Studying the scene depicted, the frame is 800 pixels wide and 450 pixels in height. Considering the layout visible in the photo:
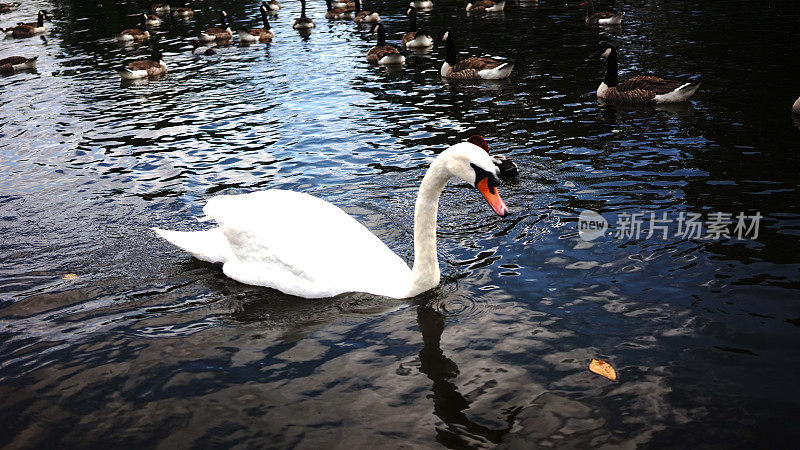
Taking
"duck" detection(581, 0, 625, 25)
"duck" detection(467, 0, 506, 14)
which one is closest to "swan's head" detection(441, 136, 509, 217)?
"duck" detection(581, 0, 625, 25)

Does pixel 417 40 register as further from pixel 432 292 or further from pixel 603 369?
pixel 603 369

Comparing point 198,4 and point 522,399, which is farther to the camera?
point 198,4

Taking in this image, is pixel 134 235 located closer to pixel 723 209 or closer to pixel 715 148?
pixel 723 209

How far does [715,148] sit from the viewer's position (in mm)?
11695

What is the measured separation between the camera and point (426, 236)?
7199 millimetres

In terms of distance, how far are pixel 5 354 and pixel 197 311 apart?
1.96m

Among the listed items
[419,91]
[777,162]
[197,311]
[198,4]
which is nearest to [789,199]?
[777,162]

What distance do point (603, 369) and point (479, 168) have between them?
2.21 metres

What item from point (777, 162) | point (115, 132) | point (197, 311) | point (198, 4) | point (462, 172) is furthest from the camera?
point (198, 4)

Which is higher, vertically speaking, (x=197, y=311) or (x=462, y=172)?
(x=462, y=172)

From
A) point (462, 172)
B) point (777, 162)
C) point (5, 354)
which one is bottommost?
point (5, 354)

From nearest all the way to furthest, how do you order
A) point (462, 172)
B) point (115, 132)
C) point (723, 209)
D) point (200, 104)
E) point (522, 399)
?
point (522, 399) → point (462, 172) → point (723, 209) → point (115, 132) → point (200, 104)

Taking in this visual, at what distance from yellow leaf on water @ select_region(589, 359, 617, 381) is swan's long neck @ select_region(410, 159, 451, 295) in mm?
1927

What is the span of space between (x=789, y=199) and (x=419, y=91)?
11449 millimetres
